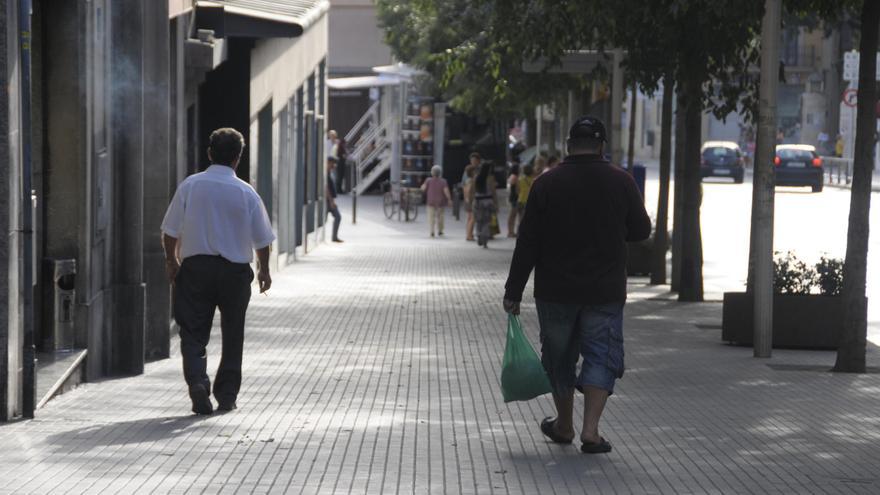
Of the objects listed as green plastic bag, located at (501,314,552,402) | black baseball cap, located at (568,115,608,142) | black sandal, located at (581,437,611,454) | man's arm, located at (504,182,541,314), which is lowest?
black sandal, located at (581,437,611,454)

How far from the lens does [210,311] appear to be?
958 cm

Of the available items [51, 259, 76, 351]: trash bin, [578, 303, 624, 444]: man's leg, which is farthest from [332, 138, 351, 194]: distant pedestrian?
[578, 303, 624, 444]: man's leg

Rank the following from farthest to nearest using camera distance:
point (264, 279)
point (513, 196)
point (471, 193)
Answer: point (471, 193), point (513, 196), point (264, 279)

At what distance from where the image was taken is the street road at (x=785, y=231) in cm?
2292

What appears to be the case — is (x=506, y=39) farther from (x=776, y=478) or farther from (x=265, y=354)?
(x=776, y=478)

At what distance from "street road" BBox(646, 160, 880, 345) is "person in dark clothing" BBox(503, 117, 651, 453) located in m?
7.64

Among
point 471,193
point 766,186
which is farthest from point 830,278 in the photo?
point 471,193

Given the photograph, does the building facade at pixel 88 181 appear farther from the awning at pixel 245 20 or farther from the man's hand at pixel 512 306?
the man's hand at pixel 512 306

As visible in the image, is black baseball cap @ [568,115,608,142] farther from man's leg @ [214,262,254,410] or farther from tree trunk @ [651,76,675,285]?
tree trunk @ [651,76,675,285]

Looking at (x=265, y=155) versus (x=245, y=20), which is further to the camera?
(x=265, y=155)

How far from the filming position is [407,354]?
13539mm

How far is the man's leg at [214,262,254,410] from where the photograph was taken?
948 cm

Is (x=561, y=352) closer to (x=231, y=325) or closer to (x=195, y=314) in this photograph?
(x=231, y=325)

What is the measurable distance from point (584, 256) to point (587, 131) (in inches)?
23.3
